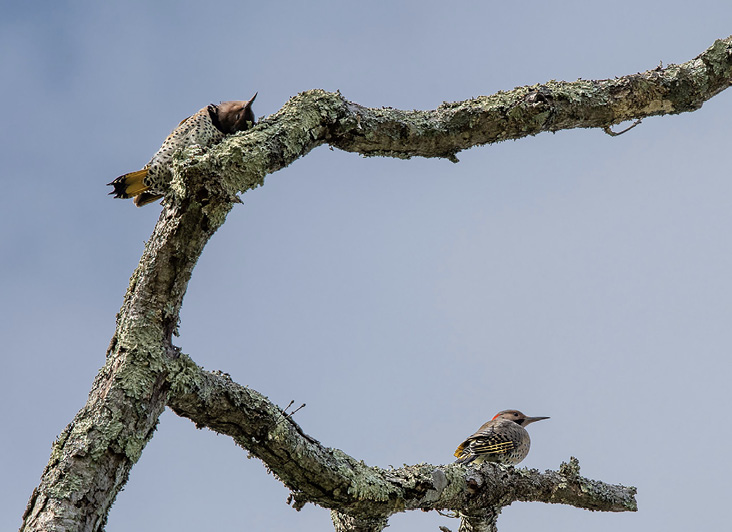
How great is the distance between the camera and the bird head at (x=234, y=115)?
393 centimetres

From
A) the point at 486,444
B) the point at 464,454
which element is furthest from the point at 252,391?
the point at 486,444

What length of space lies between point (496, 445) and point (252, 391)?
10.2ft

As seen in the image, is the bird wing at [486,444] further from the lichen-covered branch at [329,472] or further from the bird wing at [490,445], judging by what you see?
the lichen-covered branch at [329,472]

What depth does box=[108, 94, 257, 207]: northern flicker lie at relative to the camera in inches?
145

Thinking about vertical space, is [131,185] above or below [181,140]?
below

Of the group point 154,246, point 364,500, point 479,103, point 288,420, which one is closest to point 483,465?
point 364,500

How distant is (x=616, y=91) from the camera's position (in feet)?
11.9

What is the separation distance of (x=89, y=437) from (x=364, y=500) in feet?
4.19

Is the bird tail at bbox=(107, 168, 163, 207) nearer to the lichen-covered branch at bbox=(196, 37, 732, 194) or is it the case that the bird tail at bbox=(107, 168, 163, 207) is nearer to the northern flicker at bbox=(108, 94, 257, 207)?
the northern flicker at bbox=(108, 94, 257, 207)

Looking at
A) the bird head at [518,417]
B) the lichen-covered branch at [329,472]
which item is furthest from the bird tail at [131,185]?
the bird head at [518,417]

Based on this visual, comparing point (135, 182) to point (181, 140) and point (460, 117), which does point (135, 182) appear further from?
point (460, 117)

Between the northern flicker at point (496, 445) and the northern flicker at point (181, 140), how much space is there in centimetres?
297

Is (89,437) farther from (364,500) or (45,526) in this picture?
(364,500)

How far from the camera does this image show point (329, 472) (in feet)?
10.2
